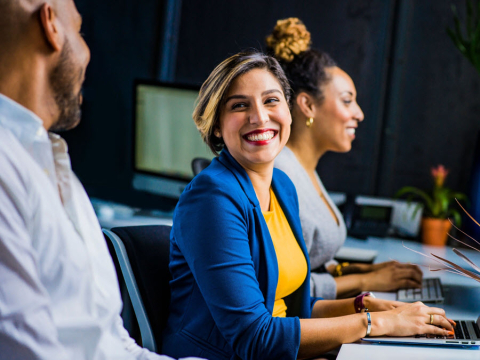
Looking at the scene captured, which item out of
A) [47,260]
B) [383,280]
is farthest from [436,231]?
[47,260]

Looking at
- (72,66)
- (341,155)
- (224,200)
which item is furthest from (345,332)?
(341,155)

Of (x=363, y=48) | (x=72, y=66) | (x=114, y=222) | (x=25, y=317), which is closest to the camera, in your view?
(x=25, y=317)

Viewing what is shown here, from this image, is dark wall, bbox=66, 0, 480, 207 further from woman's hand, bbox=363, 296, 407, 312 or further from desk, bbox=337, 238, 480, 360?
woman's hand, bbox=363, 296, 407, 312

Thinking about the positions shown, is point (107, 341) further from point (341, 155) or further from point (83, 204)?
point (341, 155)

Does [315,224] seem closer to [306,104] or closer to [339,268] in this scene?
[339,268]

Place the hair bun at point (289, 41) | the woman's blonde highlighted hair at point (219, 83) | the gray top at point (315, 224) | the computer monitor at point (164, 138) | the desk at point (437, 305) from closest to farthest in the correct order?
1. the desk at point (437, 305)
2. the woman's blonde highlighted hair at point (219, 83)
3. the gray top at point (315, 224)
4. the hair bun at point (289, 41)
5. the computer monitor at point (164, 138)

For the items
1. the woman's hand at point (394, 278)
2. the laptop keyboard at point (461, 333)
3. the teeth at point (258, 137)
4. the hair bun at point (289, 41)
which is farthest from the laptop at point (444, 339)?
the hair bun at point (289, 41)

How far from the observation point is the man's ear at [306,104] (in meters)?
1.97

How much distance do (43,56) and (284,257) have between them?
2.82ft

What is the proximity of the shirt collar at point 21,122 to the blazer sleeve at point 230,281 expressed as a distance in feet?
1.66

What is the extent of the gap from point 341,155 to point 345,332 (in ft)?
6.04

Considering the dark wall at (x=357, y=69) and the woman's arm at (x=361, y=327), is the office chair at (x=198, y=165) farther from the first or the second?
the woman's arm at (x=361, y=327)

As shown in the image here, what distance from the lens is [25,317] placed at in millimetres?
669

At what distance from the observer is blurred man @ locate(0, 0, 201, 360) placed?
2.22ft
